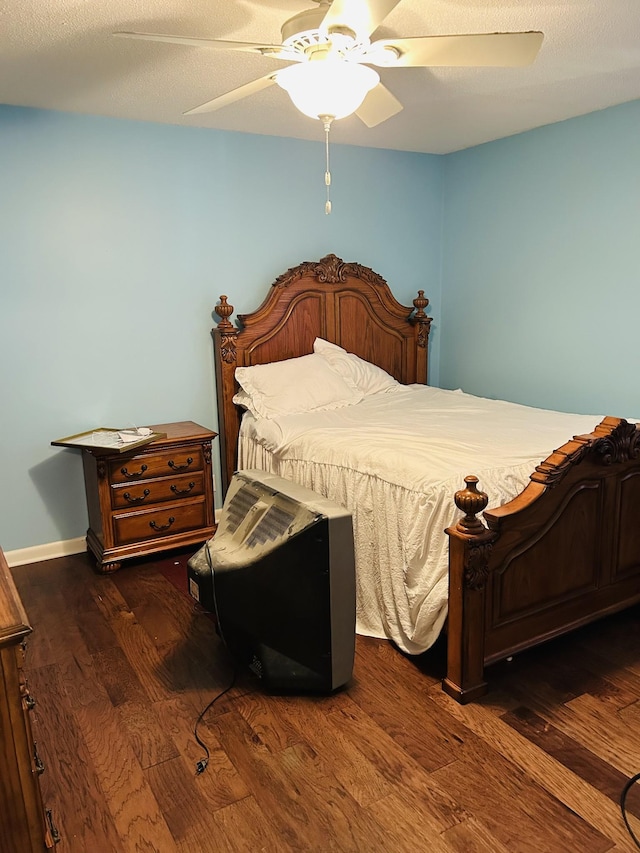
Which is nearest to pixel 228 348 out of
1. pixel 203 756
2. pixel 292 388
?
pixel 292 388

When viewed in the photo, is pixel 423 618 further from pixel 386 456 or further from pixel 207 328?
pixel 207 328

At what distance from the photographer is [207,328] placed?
3.78 meters

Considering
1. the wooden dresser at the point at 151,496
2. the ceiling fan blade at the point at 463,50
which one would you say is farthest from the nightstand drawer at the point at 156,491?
the ceiling fan blade at the point at 463,50

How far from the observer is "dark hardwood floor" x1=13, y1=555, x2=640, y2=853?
169cm

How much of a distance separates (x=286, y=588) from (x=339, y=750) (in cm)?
52

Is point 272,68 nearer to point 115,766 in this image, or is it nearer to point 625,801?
point 115,766

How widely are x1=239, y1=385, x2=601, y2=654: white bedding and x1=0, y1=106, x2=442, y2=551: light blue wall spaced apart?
0.83 meters

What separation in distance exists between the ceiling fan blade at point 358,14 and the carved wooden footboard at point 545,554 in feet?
4.47

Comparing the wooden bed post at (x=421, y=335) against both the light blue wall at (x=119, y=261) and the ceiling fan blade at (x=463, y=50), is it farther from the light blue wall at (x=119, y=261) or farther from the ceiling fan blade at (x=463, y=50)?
the ceiling fan blade at (x=463, y=50)

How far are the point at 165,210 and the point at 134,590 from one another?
2.06 m

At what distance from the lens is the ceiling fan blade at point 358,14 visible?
161cm

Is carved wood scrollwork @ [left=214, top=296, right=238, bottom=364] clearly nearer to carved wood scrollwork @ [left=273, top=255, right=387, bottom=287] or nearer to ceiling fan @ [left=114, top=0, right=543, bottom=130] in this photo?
carved wood scrollwork @ [left=273, top=255, right=387, bottom=287]

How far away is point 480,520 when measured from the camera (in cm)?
213

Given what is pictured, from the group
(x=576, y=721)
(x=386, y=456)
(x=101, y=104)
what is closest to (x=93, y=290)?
(x=101, y=104)
